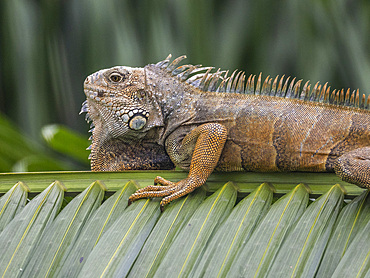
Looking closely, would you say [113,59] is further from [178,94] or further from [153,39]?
[178,94]

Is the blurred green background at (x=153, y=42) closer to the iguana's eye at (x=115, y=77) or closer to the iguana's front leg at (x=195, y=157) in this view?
the iguana's eye at (x=115, y=77)

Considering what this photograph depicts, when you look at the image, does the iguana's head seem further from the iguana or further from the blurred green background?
the blurred green background

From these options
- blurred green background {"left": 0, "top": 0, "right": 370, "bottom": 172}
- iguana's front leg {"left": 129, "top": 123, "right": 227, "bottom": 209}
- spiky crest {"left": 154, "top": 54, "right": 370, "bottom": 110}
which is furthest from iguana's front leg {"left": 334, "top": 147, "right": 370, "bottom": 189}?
blurred green background {"left": 0, "top": 0, "right": 370, "bottom": 172}

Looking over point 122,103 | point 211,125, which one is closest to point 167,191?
point 211,125

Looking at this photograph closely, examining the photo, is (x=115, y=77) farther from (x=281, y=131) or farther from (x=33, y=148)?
(x=33, y=148)

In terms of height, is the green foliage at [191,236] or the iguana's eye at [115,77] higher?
the iguana's eye at [115,77]

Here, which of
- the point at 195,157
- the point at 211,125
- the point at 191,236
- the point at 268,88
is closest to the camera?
the point at 191,236

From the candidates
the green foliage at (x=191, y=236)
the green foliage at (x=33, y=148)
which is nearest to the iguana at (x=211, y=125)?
the green foliage at (x=191, y=236)
